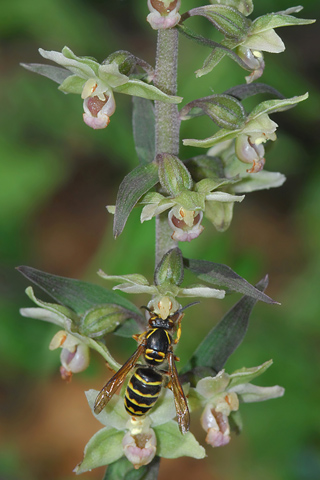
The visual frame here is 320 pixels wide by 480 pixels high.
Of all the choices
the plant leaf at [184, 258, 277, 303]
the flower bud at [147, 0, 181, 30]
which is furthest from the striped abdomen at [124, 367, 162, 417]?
the flower bud at [147, 0, 181, 30]

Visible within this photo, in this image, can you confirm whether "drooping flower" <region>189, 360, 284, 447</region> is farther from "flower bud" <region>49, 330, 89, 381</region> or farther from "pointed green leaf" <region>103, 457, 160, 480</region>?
"flower bud" <region>49, 330, 89, 381</region>

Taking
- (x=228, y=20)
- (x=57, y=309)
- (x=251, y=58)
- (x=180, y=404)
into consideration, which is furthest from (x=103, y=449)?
(x=228, y=20)

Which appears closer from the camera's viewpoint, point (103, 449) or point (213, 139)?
point (213, 139)

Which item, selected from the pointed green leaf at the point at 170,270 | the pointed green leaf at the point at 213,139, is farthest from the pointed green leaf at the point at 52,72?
the pointed green leaf at the point at 170,270

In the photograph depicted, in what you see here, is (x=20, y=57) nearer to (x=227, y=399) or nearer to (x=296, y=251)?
(x=296, y=251)

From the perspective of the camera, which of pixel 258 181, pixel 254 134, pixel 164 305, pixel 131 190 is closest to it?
pixel 131 190

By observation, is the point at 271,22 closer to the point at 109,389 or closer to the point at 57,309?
the point at 57,309
